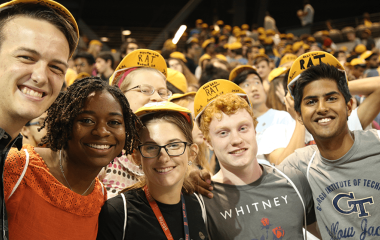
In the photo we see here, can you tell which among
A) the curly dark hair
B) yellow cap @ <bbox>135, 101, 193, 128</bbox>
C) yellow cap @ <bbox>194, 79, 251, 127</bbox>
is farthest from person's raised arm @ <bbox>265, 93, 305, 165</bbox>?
the curly dark hair

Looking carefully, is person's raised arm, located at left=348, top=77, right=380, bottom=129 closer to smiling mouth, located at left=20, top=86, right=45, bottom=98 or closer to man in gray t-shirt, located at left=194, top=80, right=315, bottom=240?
man in gray t-shirt, located at left=194, top=80, right=315, bottom=240

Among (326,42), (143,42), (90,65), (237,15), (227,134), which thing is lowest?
(227,134)

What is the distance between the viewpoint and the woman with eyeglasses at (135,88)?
267cm

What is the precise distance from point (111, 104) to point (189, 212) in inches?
37.1

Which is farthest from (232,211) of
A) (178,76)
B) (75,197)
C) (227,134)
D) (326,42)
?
(326,42)

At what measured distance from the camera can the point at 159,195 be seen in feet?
7.32

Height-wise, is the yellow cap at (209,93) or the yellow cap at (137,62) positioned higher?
the yellow cap at (137,62)

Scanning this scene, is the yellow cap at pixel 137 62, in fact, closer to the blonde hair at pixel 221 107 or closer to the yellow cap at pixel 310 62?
the blonde hair at pixel 221 107

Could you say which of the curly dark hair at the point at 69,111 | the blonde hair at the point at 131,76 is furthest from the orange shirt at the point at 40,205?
the blonde hair at the point at 131,76

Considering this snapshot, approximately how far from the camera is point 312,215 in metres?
2.62

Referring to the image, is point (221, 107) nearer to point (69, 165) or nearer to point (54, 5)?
point (69, 165)

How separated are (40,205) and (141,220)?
0.65 meters

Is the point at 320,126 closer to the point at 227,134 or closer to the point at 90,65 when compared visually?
the point at 227,134

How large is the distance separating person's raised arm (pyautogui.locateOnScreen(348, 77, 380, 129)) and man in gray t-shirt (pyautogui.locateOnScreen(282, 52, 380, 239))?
0.40m
